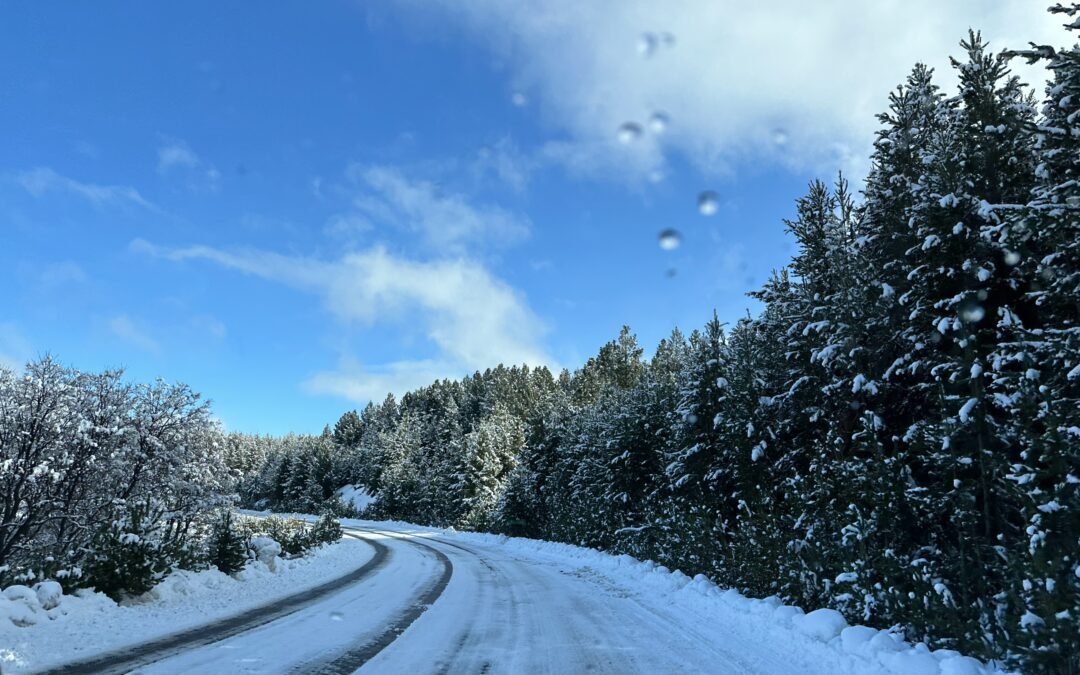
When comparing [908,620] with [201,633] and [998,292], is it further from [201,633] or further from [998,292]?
[201,633]

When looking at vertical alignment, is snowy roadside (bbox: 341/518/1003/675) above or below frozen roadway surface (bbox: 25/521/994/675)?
above

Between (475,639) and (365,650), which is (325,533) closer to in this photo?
(475,639)

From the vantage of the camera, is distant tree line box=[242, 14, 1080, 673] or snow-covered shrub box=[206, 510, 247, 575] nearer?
distant tree line box=[242, 14, 1080, 673]

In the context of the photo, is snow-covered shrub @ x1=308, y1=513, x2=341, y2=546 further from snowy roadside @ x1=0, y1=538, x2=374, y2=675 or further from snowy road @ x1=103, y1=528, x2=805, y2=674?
snowy road @ x1=103, y1=528, x2=805, y2=674

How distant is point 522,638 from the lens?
7.66 metres

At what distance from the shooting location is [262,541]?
52.9 ft

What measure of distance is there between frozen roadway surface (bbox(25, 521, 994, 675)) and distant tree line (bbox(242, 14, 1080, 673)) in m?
0.98

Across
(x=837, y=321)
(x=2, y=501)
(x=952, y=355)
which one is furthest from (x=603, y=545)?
(x=2, y=501)

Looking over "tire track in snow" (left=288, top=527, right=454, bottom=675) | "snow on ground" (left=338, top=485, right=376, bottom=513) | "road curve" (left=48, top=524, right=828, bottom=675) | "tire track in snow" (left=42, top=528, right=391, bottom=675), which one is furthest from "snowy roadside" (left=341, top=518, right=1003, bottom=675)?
"snow on ground" (left=338, top=485, right=376, bottom=513)

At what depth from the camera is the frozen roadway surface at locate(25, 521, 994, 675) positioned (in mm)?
5949

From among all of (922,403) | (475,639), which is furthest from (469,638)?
(922,403)

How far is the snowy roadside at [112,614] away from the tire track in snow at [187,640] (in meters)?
0.23

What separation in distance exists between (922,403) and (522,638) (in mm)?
9404

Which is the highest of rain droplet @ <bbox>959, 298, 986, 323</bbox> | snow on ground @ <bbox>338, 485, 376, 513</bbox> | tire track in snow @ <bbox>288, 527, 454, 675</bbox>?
rain droplet @ <bbox>959, 298, 986, 323</bbox>
